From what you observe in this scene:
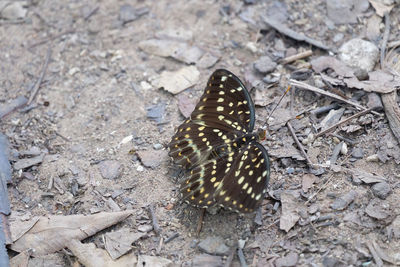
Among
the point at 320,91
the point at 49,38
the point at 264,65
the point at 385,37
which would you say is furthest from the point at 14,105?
the point at 385,37

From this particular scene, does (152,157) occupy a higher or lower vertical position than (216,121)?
lower

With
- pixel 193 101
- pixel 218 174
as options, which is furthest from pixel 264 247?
pixel 193 101

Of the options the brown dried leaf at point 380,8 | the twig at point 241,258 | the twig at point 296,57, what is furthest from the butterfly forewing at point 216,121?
the brown dried leaf at point 380,8

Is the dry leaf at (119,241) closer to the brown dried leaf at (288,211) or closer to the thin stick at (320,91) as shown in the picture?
the brown dried leaf at (288,211)

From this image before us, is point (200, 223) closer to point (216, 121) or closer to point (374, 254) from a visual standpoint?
point (216, 121)

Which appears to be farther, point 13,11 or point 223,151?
point 13,11

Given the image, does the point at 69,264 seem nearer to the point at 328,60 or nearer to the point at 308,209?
the point at 308,209
